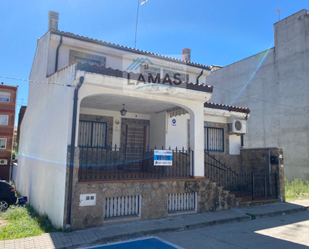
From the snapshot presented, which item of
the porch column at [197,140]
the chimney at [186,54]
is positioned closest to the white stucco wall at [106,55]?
the chimney at [186,54]

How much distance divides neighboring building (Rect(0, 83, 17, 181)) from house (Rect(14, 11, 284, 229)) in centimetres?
1840

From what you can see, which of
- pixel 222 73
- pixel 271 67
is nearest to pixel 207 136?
pixel 271 67

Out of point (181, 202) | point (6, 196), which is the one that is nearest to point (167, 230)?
point (181, 202)

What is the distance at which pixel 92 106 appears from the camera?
10.3m

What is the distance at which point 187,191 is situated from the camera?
8.56m

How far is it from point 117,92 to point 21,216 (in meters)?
4.97

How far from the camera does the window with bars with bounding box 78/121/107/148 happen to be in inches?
412

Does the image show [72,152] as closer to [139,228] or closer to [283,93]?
[139,228]

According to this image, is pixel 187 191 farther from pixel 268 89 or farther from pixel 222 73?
pixel 222 73

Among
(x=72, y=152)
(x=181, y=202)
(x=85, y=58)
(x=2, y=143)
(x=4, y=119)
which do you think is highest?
(x=85, y=58)

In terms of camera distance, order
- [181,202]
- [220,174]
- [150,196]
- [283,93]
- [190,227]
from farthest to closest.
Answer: [283,93]
[220,174]
[181,202]
[150,196]
[190,227]

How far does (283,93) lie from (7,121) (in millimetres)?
27138

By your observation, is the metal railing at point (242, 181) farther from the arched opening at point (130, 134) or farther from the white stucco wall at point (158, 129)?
the white stucco wall at point (158, 129)

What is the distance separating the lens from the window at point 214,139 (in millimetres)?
12266
